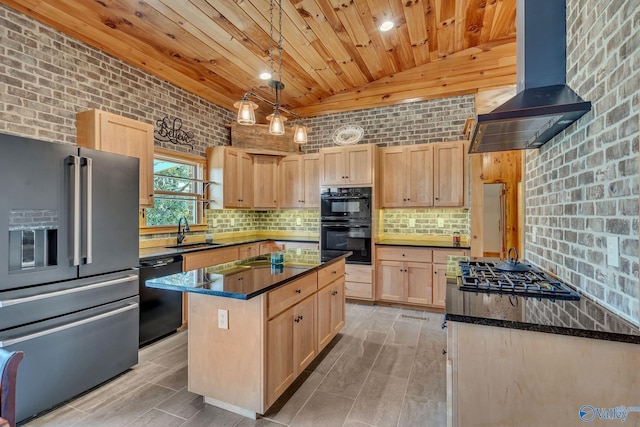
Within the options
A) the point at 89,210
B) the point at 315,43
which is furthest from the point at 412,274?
the point at 89,210

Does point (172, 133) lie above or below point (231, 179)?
above

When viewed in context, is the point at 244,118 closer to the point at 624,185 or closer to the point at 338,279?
the point at 338,279

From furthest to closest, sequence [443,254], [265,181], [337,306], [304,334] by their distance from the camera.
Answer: [265,181] → [443,254] → [337,306] → [304,334]

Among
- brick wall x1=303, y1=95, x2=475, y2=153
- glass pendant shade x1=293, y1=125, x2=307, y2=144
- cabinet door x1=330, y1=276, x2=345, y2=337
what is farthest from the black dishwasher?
brick wall x1=303, y1=95, x2=475, y2=153

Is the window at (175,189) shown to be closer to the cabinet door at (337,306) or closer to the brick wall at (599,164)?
the cabinet door at (337,306)

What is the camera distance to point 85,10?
2.73m

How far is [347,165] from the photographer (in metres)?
4.62

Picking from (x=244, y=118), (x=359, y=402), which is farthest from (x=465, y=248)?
(x=244, y=118)

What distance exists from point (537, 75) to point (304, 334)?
245cm

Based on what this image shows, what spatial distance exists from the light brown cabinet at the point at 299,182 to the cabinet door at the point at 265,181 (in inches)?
3.5

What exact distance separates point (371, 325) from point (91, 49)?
4348mm

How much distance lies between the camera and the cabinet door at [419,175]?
439 centimetres

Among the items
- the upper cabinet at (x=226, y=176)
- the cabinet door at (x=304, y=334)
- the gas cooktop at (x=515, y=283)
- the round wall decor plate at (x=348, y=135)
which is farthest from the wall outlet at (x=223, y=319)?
the round wall decor plate at (x=348, y=135)

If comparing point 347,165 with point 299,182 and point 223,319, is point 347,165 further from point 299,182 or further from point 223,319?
point 223,319
